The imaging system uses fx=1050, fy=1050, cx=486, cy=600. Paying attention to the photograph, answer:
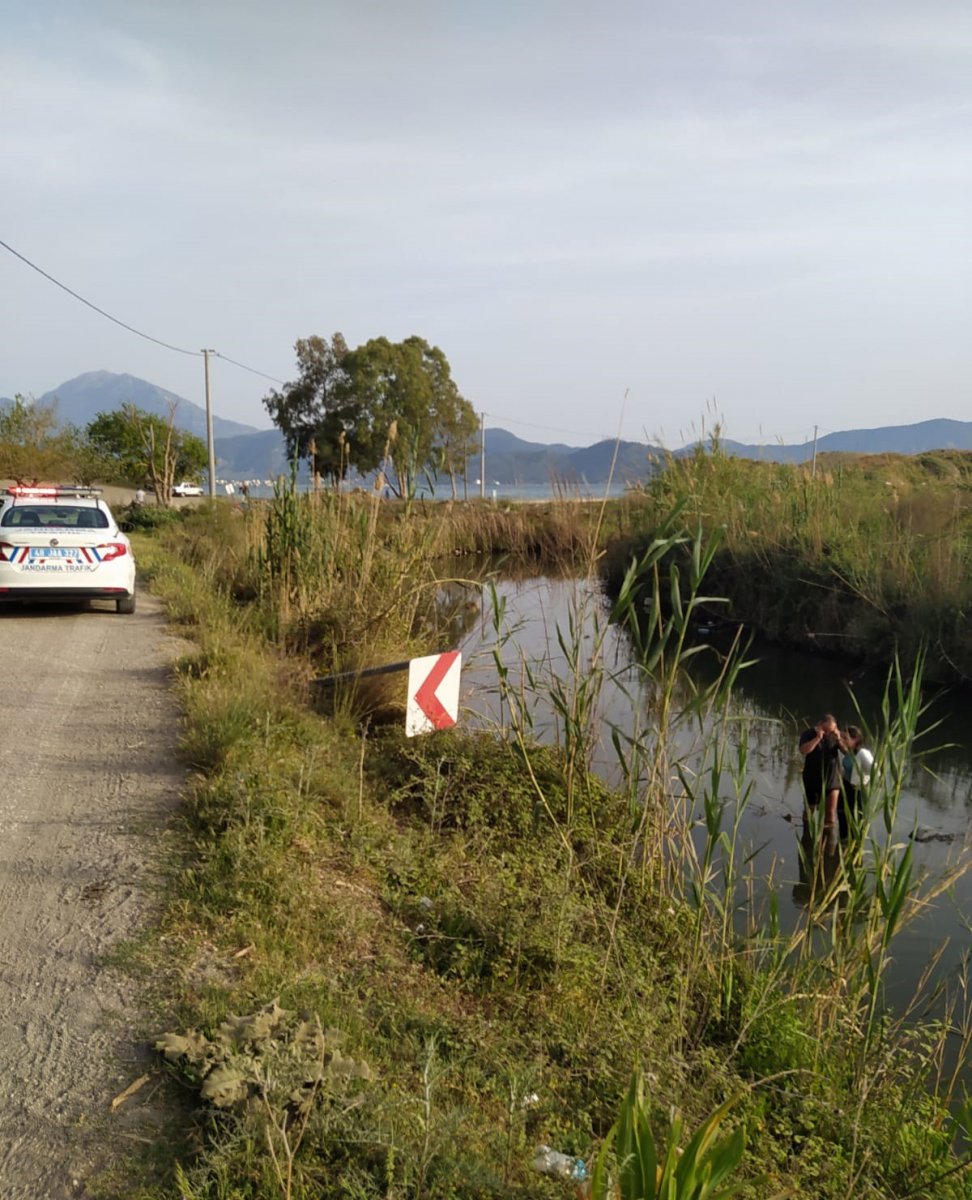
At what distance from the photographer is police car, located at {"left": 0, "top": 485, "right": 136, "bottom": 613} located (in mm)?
12359

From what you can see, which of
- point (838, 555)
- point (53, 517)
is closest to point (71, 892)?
point (53, 517)

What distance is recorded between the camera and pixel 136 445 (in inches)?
2105

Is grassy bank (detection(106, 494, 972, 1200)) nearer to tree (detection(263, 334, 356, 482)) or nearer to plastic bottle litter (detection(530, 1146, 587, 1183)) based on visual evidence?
plastic bottle litter (detection(530, 1146, 587, 1183))

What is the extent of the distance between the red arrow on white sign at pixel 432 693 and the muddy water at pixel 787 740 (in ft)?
1.07

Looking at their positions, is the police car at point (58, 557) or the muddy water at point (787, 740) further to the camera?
the police car at point (58, 557)

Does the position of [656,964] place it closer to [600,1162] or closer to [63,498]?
[600,1162]

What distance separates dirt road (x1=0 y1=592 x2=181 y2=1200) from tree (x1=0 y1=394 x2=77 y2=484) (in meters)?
32.6

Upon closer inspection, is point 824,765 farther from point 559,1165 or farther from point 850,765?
point 559,1165

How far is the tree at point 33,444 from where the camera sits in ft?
128

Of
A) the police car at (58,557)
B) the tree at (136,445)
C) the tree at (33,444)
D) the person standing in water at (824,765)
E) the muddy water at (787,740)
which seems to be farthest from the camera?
the tree at (136,445)

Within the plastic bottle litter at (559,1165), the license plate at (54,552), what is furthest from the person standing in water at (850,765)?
the license plate at (54,552)

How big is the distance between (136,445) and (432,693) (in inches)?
1987

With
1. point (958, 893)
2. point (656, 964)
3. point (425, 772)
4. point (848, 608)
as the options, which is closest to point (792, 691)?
point (848, 608)

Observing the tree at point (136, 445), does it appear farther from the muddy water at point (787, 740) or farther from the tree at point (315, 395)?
the muddy water at point (787, 740)
